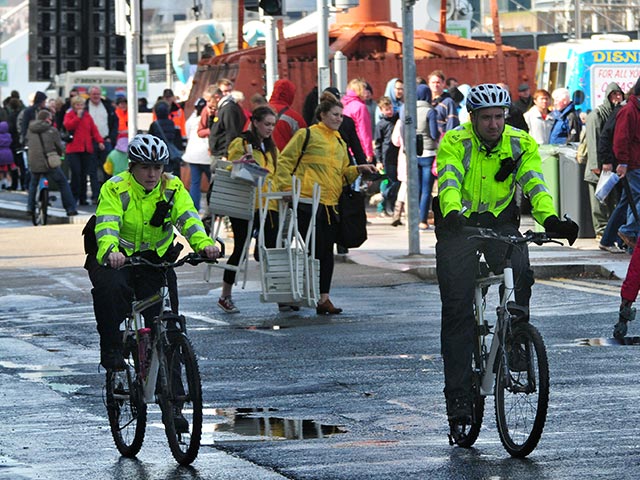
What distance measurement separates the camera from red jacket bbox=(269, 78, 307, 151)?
17.3m

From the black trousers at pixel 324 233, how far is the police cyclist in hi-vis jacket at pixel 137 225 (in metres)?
6.00

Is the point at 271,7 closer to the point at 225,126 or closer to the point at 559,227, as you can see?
the point at 225,126

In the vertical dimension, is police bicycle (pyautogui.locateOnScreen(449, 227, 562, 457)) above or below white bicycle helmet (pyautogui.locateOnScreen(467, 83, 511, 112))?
below

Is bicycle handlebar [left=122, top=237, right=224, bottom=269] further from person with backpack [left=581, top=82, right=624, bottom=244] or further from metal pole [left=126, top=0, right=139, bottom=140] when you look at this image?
metal pole [left=126, top=0, right=139, bottom=140]

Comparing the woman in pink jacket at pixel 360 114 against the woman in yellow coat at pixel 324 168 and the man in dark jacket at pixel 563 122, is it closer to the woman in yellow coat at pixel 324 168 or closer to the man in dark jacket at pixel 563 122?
the man in dark jacket at pixel 563 122

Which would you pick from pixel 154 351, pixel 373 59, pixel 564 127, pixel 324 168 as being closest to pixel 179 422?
pixel 154 351

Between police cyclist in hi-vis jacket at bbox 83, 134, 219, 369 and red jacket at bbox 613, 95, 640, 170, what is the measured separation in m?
9.41

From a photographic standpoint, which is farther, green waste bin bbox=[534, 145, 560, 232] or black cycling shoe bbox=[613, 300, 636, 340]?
green waste bin bbox=[534, 145, 560, 232]

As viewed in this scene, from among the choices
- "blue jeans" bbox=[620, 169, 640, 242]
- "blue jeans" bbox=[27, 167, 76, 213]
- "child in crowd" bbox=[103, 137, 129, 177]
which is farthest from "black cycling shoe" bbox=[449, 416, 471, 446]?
"child in crowd" bbox=[103, 137, 129, 177]

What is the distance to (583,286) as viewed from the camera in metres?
16.9

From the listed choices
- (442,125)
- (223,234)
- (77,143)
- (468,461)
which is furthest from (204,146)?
(468,461)

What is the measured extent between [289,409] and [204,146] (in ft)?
47.6

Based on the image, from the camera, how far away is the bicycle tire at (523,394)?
26.9 ft

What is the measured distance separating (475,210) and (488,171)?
20 centimetres
